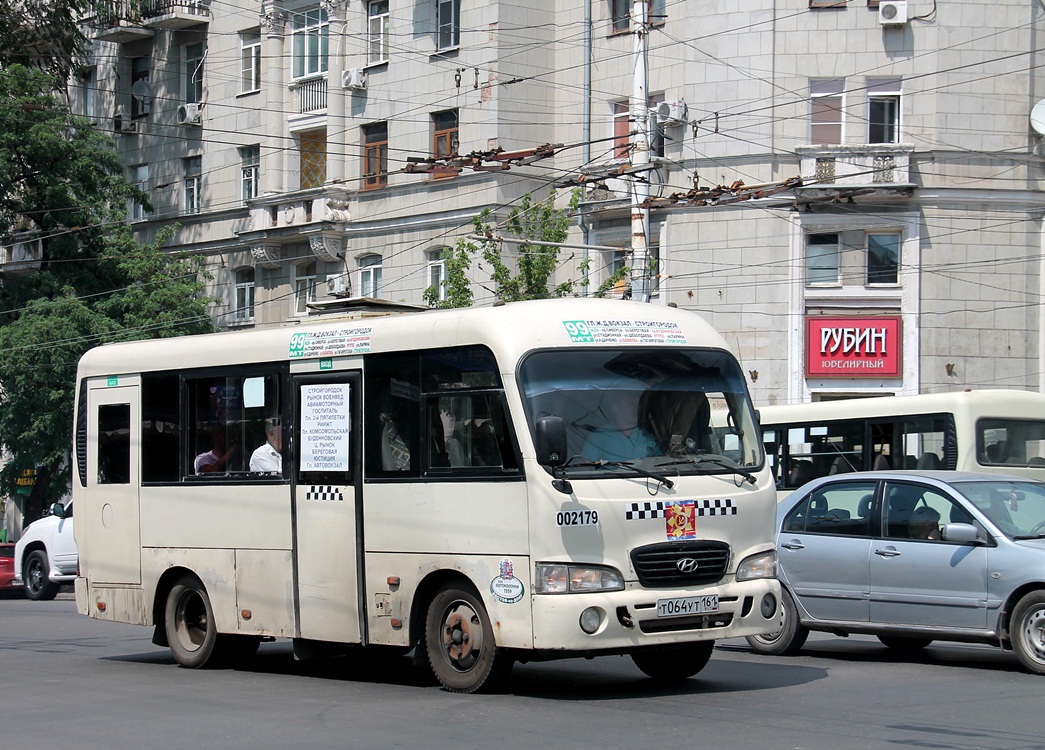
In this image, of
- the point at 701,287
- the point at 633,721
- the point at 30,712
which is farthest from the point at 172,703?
the point at 701,287

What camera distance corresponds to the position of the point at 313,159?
42.5 m

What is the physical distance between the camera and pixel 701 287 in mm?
35094

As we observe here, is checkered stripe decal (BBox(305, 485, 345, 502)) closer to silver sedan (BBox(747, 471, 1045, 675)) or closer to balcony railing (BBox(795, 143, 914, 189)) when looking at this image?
silver sedan (BBox(747, 471, 1045, 675))

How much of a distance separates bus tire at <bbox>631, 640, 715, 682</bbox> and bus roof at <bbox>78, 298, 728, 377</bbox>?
7.57 ft

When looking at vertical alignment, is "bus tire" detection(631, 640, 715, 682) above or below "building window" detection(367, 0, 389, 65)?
below

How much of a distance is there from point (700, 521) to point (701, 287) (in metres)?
24.8

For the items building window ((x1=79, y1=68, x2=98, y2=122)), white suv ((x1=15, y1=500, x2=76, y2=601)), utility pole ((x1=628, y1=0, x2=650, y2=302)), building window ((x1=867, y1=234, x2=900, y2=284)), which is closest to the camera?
utility pole ((x1=628, y1=0, x2=650, y2=302))

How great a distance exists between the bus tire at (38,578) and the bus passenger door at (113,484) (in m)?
14.3

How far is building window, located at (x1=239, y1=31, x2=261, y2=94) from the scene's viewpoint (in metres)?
43.9

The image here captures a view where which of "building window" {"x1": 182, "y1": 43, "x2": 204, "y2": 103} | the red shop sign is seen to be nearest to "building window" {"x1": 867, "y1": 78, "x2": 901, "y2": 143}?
the red shop sign

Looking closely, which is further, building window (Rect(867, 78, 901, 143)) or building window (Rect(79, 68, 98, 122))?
building window (Rect(79, 68, 98, 122))

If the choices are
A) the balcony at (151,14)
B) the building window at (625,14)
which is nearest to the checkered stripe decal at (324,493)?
the building window at (625,14)

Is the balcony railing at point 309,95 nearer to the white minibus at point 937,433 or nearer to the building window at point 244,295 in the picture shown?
the building window at point 244,295

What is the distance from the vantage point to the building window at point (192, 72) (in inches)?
1807
